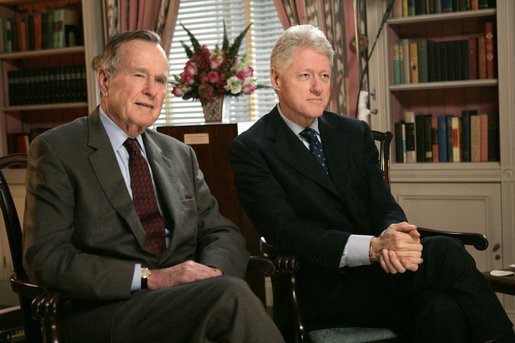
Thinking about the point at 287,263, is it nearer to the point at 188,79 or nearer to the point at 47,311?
the point at 47,311

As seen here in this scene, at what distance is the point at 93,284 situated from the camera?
5.34 feet

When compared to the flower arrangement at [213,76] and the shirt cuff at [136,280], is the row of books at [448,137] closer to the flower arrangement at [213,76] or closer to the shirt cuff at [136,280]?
the flower arrangement at [213,76]

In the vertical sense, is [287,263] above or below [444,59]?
below

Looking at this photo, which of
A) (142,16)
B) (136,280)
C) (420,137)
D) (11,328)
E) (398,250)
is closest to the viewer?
(136,280)

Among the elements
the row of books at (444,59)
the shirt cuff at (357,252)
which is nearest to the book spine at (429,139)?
the row of books at (444,59)

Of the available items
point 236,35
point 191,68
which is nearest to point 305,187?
point 191,68

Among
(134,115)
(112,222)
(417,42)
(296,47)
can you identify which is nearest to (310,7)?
(417,42)

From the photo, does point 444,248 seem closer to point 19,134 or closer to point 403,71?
point 403,71

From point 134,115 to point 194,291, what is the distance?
64 cm

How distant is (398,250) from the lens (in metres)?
1.80

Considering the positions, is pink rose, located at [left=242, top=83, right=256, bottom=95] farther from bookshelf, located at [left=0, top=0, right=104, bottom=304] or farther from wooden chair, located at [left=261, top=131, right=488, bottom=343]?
wooden chair, located at [left=261, top=131, right=488, bottom=343]

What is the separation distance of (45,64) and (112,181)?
324 centimetres

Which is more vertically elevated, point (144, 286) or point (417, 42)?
point (417, 42)

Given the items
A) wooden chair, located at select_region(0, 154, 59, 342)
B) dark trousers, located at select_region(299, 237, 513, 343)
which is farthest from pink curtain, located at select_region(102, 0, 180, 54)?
dark trousers, located at select_region(299, 237, 513, 343)
